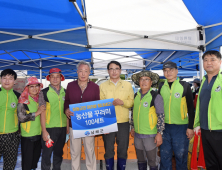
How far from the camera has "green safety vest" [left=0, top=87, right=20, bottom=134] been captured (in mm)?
2623

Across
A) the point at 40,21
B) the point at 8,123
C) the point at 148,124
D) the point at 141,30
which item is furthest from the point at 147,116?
the point at 40,21

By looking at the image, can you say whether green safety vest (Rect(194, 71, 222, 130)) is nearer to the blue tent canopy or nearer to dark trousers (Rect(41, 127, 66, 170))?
the blue tent canopy

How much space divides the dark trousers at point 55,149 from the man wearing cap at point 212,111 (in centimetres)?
200

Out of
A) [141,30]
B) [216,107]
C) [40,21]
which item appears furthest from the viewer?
[141,30]

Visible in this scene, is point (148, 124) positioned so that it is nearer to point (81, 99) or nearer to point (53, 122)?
point (81, 99)

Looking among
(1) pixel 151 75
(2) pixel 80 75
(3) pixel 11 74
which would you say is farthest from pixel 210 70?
(3) pixel 11 74

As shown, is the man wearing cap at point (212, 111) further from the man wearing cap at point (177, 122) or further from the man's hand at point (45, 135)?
the man's hand at point (45, 135)

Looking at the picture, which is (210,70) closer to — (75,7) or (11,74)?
(75,7)

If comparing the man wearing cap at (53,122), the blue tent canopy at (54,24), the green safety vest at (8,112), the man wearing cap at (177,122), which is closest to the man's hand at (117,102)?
the man wearing cap at (177,122)

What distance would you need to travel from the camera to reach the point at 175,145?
104 inches

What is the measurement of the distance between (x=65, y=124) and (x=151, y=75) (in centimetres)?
158

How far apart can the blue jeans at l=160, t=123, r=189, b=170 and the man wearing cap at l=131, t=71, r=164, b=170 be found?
20cm

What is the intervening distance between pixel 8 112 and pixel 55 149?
0.92 metres

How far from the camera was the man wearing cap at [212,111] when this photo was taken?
209 cm
